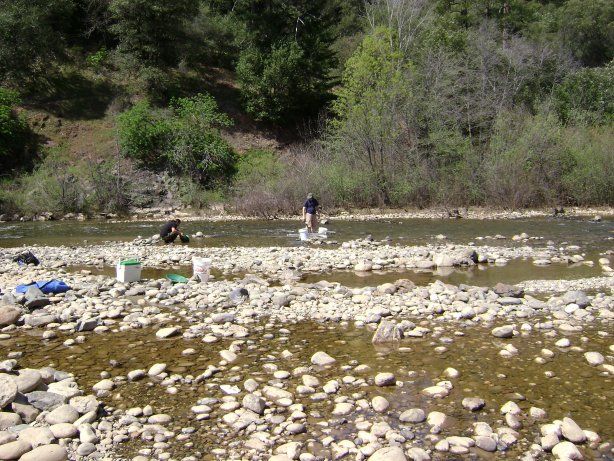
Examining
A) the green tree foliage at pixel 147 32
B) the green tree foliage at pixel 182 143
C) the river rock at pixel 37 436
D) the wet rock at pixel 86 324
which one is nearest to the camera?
the river rock at pixel 37 436

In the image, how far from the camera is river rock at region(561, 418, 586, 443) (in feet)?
15.6

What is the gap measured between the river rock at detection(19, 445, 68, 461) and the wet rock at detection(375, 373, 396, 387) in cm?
314

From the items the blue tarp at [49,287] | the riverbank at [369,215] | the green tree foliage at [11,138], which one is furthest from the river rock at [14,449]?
the green tree foliage at [11,138]

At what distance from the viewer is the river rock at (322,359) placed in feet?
21.7

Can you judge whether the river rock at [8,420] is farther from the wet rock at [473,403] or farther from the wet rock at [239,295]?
the wet rock at [239,295]

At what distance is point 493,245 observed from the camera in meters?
17.5

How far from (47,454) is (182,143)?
31104mm

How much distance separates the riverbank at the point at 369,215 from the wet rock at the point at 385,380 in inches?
824

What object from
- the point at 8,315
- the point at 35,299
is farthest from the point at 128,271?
the point at 8,315

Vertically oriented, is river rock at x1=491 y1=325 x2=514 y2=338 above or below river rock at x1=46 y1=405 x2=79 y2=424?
below

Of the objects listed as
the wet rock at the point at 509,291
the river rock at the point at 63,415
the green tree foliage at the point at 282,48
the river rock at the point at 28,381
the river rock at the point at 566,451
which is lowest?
the wet rock at the point at 509,291

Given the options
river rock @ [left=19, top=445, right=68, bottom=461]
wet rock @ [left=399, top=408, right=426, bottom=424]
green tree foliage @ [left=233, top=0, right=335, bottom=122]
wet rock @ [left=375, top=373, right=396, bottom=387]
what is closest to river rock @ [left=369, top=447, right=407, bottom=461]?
Answer: wet rock @ [left=399, top=408, right=426, bottom=424]

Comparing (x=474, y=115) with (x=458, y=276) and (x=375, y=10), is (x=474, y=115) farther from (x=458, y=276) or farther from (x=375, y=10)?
(x=458, y=276)

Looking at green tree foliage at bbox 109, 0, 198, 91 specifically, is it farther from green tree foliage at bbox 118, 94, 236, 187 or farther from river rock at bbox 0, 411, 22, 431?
river rock at bbox 0, 411, 22, 431
